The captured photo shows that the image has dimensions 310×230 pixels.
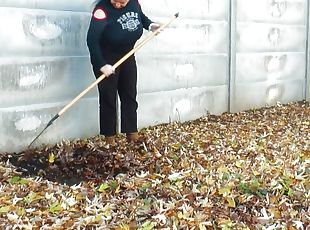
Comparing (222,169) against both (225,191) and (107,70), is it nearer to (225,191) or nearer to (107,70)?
(225,191)

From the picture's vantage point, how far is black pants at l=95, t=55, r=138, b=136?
497 cm

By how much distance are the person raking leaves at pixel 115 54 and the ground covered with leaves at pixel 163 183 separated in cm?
21

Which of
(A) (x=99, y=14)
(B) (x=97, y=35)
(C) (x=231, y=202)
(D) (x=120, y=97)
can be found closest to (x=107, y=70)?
(B) (x=97, y=35)

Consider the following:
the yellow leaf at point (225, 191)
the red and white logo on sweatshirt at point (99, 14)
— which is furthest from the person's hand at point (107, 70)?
the yellow leaf at point (225, 191)

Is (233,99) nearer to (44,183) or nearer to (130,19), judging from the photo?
(130,19)

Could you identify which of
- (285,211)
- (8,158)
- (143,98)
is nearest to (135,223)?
(285,211)

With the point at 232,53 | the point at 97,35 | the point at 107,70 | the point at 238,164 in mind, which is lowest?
the point at 238,164

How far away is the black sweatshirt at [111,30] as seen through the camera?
470cm

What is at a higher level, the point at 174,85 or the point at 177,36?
the point at 177,36

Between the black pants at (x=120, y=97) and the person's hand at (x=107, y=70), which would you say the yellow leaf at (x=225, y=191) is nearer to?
the person's hand at (x=107, y=70)

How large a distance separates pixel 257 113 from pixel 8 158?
11.5ft

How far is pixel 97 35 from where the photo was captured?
469cm

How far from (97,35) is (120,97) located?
0.68 metres

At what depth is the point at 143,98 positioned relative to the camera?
5.95 metres
